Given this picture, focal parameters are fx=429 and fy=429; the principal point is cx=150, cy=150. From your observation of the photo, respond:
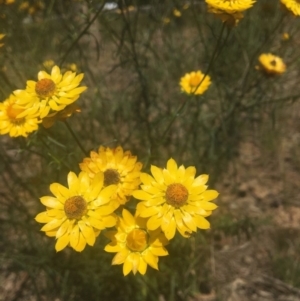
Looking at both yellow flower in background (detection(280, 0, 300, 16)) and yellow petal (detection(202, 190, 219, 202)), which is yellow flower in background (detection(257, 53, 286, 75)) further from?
yellow petal (detection(202, 190, 219, 202))

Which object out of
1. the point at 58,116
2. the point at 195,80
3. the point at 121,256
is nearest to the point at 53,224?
the point at 121,256

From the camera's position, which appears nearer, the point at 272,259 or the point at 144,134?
the point at 272,259

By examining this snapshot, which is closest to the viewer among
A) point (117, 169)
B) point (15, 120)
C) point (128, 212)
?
point (128, 212)

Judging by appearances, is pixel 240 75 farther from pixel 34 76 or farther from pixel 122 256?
pixel 122 256

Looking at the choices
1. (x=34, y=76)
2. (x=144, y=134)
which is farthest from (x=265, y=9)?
(x=34, y=76)

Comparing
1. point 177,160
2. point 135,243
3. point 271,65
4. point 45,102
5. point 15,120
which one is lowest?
point 177,160

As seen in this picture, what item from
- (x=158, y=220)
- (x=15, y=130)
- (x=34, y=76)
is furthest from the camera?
(x=34, y=76)

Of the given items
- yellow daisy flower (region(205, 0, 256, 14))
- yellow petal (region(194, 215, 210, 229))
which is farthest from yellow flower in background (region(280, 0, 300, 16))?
yellow petal (region(194, 215, 210, 229))

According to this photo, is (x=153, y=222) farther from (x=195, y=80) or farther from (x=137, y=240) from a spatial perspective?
(x=195, y=80)
